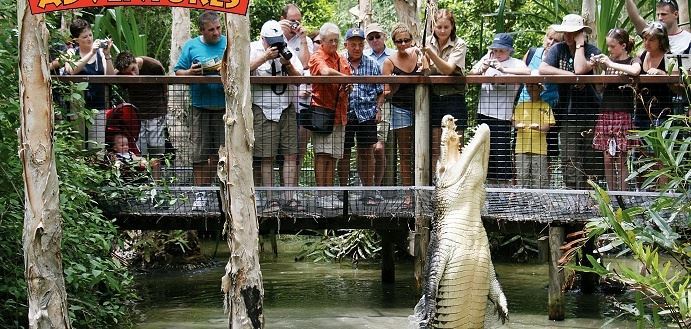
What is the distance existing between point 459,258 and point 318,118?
2611 millimetres

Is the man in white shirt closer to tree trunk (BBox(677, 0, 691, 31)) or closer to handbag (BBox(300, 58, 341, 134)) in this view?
tree trunk (BBox(677, 0, 691, 31))

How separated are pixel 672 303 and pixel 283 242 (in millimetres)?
9680

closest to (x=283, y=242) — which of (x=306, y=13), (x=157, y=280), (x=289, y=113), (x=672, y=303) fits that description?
(x=157, y=280)

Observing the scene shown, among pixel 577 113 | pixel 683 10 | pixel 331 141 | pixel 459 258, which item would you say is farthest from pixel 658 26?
pixel 459 258

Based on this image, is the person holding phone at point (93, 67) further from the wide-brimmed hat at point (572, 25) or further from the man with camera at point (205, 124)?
the wide-brimmed hat at point (572, 25)

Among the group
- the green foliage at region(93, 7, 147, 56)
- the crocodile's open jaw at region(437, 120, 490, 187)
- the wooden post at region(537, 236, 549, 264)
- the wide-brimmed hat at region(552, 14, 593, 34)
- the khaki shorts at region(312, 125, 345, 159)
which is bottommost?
the wooden post at region(537, 236, 549, 264)

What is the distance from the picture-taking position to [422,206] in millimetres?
8867

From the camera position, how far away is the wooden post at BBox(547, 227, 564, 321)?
8648 mm

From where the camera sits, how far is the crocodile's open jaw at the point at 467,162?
6.75m

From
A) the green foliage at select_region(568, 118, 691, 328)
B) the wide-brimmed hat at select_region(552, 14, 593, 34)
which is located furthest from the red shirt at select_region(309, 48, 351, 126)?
the green foliage at select_region(568, 118, 691, 328)

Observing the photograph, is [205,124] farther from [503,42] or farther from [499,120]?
[503,42]

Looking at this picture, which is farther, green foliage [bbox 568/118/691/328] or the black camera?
the black camera

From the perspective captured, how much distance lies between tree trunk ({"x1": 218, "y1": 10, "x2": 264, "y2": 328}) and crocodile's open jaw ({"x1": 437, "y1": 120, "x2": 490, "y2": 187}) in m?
1.19

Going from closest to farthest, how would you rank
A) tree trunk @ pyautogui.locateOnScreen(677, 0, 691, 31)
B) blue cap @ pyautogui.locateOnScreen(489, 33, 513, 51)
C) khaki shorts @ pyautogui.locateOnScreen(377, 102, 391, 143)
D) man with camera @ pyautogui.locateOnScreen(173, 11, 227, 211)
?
1. man with camera @ pyautogui.locateOnScreen(173, 11, 227, 211)
2. khaki shorts @ pyautogui.locateOnScreen(377, 102, 391, 143)
3. blue cap @ pyautogui.locateOnScreen(489, 33, 513, 51)
4. tree trunk @ pyautogui.locateOnScreen(677, 0, 691, 31)
